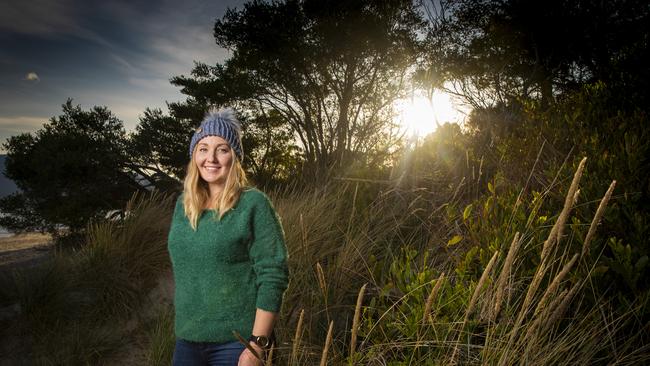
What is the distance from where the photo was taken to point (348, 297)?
3279 mm

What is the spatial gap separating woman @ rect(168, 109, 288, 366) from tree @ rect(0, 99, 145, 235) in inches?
447

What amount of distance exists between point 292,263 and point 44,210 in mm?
11298

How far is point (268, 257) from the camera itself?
1.76 meters

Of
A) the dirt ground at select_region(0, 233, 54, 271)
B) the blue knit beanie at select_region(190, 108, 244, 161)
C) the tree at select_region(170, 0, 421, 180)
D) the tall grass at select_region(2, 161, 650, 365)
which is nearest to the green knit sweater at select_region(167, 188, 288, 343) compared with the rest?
the blue knit beanie at select_region(190, 108, 244, 161)

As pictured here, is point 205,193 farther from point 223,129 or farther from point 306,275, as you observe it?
point 306,275

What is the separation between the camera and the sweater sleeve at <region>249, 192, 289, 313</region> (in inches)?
67.2

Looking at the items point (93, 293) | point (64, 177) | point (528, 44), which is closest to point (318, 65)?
point (528, 44)

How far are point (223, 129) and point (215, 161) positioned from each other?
17 cm

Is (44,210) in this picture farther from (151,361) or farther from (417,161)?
(417,161)

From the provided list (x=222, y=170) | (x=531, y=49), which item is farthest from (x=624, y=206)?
(x=531, y=49)

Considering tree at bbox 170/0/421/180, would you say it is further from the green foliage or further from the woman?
the woman

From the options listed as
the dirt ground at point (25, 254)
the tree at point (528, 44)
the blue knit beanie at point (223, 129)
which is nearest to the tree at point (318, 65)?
the tree at point (528, 44)

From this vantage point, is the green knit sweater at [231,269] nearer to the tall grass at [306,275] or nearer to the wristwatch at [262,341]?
the wristwatch at [262,341]

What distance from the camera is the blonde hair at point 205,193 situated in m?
1.87
